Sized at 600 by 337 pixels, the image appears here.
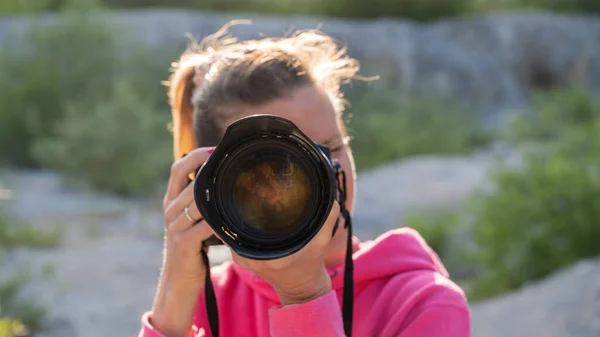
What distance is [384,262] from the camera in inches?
55.4

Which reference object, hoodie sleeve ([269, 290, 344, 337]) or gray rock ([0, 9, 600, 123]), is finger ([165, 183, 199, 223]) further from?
gray rock ([0, 9, 600, 123])

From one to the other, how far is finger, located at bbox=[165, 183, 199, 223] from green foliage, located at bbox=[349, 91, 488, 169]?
6.54 metres

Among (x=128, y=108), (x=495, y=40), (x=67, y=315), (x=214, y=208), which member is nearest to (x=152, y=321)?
(x=214, y=208)

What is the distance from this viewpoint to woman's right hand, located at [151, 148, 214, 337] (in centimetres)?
132

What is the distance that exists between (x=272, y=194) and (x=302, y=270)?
0.12 metres

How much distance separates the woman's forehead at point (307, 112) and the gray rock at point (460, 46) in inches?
313

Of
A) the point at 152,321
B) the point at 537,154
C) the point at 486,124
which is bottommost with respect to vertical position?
the point at 486,124

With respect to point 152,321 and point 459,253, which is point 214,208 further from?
point 459,253

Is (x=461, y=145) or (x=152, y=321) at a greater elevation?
(x=152, y=321)

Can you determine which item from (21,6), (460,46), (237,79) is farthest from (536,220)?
(21,6)

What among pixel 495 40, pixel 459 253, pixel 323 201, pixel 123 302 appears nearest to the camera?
pixel 323 201

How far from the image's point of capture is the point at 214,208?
121cm

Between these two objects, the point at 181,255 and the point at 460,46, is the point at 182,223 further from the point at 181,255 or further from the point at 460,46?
the point at 460,46

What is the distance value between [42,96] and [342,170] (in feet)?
21.8
